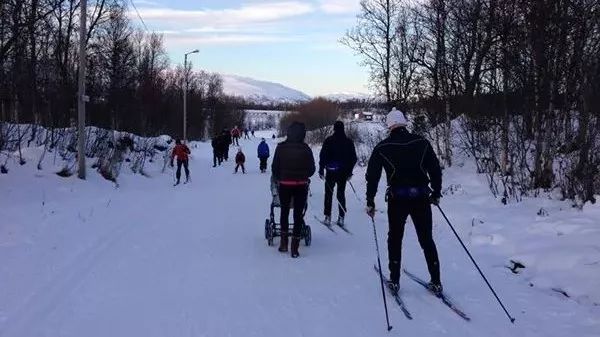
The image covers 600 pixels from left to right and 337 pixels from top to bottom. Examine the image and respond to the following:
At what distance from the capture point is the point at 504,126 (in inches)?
571

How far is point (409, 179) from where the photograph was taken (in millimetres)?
6656

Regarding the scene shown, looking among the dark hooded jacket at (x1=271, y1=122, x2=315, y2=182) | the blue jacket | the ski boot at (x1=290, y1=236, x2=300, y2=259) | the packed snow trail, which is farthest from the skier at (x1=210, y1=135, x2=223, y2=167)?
the ski boot at (x1=290, y1=236, x2=300, y2=259)

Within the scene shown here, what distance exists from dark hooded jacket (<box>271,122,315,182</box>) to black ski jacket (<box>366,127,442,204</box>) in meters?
2.69

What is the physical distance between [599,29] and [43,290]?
1158cm

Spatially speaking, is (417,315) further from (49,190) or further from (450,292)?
(49,190)

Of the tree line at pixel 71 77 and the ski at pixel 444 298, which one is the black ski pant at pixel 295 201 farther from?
the tree line at pixel 71 77

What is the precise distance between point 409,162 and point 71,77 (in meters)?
34.5

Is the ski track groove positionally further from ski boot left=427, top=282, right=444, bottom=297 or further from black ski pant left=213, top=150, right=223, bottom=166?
black ski pant left=213, top=150, right=223, bottom=166

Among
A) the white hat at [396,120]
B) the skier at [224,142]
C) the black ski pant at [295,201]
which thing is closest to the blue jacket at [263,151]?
the skier at [224,142]

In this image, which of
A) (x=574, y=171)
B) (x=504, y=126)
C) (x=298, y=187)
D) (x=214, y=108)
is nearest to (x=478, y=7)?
(x=504, y=126)

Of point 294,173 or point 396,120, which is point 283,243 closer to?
point 294,173

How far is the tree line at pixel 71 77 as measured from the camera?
16.2 metres

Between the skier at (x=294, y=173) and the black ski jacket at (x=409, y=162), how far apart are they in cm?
270

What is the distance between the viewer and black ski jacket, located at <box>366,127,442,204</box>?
21.8 feet
